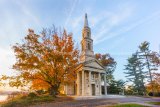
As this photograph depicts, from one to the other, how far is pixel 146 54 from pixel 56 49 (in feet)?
114

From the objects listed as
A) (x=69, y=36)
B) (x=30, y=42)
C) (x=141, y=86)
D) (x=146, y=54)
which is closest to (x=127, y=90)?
Result: (x=141, y=86)

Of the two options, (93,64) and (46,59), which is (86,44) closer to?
(93,64)

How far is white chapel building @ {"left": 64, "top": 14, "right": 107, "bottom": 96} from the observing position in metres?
29.1

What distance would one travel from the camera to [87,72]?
30.9 metres

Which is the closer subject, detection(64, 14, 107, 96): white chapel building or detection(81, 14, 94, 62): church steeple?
detection(64, 14, 107, 96): white chapel building

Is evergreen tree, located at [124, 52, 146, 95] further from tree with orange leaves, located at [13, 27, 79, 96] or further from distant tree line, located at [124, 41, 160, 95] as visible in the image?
tree with orange leaves, located at [13, 27, 79, 96]

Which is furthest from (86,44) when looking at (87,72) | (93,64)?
(87,72)

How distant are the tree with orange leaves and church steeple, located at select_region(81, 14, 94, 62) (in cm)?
1156

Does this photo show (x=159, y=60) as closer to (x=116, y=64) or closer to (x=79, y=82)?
(x=79, y=82)

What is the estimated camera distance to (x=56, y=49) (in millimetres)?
19250

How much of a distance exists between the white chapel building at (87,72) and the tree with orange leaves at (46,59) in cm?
854

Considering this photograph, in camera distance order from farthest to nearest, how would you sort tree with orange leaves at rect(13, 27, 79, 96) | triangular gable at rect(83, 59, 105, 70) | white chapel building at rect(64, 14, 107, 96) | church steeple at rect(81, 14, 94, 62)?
church steeple at rect(81, 14, 94, 62), triangular gable at rect(83, 59, 105, 70), white chapel building at rect(64, 14, 107, 96), tree with orange leaves at rect(13, 27, 79, 96)

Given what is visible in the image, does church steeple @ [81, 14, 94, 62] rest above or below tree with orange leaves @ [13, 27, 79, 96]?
above

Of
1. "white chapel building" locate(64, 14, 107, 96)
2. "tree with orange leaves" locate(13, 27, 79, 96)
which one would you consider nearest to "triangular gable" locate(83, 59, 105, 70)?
"white chapel building" locate(64, 14, 107, 96)
